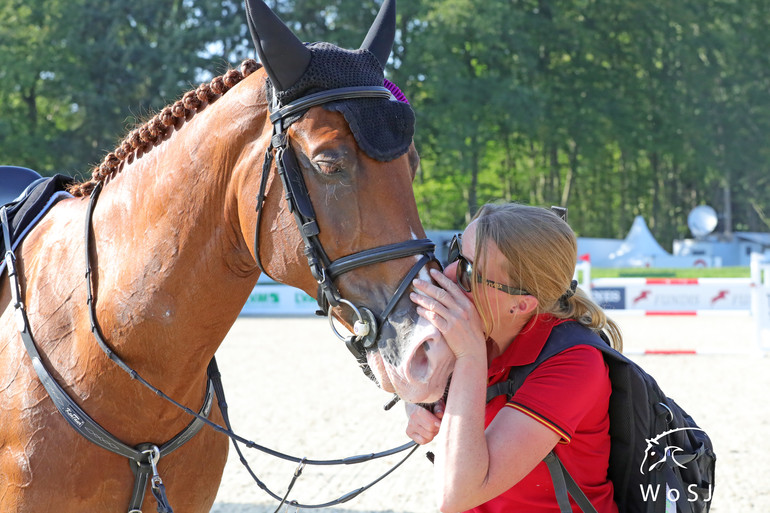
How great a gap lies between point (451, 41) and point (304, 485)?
89.6 ft

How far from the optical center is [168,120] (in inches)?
94.4

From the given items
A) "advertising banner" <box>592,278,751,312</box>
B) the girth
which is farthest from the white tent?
the girth

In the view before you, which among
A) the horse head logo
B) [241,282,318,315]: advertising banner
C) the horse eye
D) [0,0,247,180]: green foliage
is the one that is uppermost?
[0,0,247,180]: green foliage

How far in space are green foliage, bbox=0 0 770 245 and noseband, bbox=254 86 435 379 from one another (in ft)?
82.9

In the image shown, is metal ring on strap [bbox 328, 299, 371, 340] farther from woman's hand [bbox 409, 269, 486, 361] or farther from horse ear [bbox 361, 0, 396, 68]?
horse ear [bbox 361, 0, 396, 68]

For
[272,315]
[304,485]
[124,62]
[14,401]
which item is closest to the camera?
[14,401]

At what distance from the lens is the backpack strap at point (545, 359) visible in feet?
6.16

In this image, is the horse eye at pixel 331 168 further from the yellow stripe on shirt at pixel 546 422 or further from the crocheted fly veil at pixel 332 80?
the yellow stripe on shirt at pixel 546 422

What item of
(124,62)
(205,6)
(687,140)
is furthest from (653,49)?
(124,62)

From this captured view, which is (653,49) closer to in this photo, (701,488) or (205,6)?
(205,6)

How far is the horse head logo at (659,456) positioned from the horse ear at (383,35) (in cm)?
136

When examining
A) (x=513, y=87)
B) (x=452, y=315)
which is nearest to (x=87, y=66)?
(x=513, y=87)

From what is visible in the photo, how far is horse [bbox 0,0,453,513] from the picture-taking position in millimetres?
1964

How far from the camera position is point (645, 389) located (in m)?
1.96
